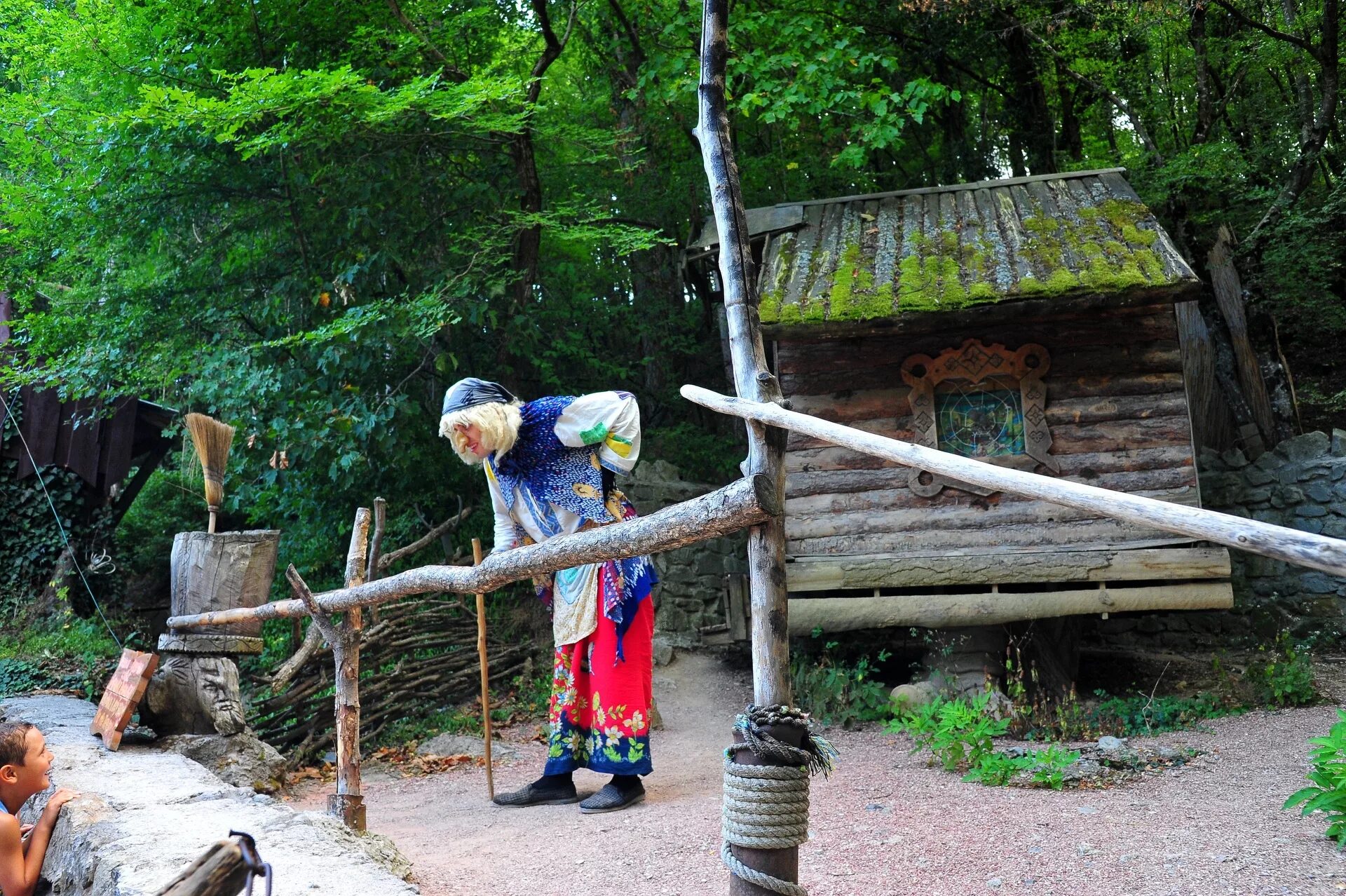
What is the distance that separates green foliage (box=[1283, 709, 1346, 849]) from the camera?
383 cm

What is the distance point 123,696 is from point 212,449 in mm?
1328

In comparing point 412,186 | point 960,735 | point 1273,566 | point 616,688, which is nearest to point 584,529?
point 616,688

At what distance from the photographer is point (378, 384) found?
9039mm

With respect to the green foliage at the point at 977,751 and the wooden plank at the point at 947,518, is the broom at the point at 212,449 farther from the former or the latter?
the green foliage at the point at 977,751

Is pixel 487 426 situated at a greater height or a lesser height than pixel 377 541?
greater

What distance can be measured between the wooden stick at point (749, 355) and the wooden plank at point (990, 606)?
4492 millimetres

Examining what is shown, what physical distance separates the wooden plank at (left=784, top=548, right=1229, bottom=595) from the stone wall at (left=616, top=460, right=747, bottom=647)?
247cm

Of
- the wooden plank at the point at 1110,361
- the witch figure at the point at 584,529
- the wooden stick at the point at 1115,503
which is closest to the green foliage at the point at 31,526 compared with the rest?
the witch figure at the point at 584,529

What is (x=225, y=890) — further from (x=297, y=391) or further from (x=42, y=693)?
(x=297, y=391)

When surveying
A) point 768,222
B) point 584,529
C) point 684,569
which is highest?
point 768,222

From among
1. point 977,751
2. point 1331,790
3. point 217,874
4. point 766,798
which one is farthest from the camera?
point 977,751

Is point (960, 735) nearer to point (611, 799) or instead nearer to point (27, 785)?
point (611, 799)

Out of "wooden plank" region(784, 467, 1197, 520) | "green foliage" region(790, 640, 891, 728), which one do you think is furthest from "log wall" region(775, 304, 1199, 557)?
"green foliage" region(790, 640, 891, 728)

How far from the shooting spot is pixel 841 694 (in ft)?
24.9
